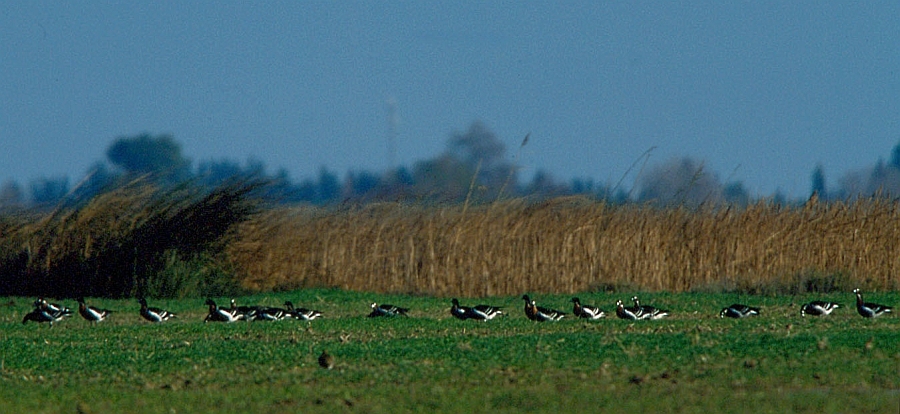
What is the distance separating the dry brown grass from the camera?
26.9m

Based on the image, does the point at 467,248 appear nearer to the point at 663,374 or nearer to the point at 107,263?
the point at 107,263

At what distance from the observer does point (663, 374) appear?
33.3 feet

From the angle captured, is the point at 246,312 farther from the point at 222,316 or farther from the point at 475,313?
the point at 475,313

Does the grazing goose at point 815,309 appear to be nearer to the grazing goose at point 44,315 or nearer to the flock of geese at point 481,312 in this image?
the flock of geese at point 481,312

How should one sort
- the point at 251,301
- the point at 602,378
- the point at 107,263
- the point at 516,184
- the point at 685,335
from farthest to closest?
the point at 516,184
the point at 107,263
the point at 251,301
the point at 685,335
the point at 602,378

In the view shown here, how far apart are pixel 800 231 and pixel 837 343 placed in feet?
52.1

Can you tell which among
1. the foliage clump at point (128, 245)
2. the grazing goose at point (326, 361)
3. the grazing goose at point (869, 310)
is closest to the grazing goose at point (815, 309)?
the grazing goose at point (869, 310)

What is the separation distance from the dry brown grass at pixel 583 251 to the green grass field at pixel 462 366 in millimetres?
9402

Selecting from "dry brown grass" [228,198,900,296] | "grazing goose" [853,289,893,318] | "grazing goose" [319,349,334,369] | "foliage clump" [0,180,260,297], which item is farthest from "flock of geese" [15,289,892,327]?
"dry brown grass" [228,198,900,296]

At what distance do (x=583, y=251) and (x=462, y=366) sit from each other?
16239 millimetres

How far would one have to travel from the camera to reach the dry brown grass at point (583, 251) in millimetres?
26938

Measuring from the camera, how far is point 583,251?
27094mm

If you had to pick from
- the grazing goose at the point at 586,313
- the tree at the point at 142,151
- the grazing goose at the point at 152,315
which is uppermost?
the grazing goose at the point at 586,313

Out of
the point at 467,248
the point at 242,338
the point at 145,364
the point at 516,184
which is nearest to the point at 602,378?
the point at 145,364
